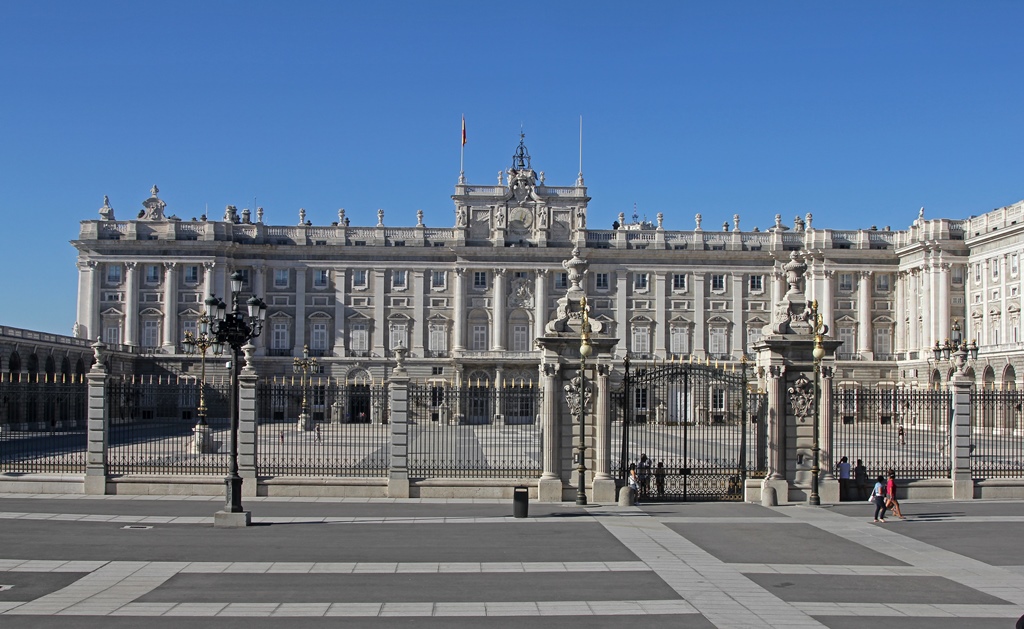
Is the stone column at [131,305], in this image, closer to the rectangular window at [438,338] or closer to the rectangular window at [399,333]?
the rectangular window at [399,333]

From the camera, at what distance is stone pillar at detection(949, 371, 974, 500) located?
2859 cm

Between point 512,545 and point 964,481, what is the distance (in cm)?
1497

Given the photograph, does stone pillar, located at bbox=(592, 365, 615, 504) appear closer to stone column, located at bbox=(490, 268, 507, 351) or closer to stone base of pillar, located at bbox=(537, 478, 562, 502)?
stone base of pillar, located at bbox=(537, 478, 562, 502)

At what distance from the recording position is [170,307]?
89.1 meters

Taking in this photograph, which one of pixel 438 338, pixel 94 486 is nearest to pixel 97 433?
pixel 94 486

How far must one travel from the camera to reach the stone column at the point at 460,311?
298ft

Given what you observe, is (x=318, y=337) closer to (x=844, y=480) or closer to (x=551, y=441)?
(x=551, y=441)

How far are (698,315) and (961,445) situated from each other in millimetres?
63534

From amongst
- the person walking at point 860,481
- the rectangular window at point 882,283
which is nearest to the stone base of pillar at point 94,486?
the person walking at point 860,481

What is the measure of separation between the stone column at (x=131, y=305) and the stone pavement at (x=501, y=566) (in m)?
65.8

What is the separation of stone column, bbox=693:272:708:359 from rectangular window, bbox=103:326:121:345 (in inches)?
1991

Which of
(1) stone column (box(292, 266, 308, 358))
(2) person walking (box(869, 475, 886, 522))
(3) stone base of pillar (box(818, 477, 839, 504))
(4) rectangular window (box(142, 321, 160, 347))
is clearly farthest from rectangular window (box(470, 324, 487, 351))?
(2) person walking (box(869, 475, 886, 522))

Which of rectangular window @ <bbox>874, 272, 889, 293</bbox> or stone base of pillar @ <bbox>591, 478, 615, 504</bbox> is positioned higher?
rectangular window @ <bbox>874, 272, 889, 293</bbox>

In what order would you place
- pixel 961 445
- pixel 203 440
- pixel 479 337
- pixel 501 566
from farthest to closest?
1. pixel 479 337
2. pixel 203 440
3. pixel 961 445
4. pixel 501 566
